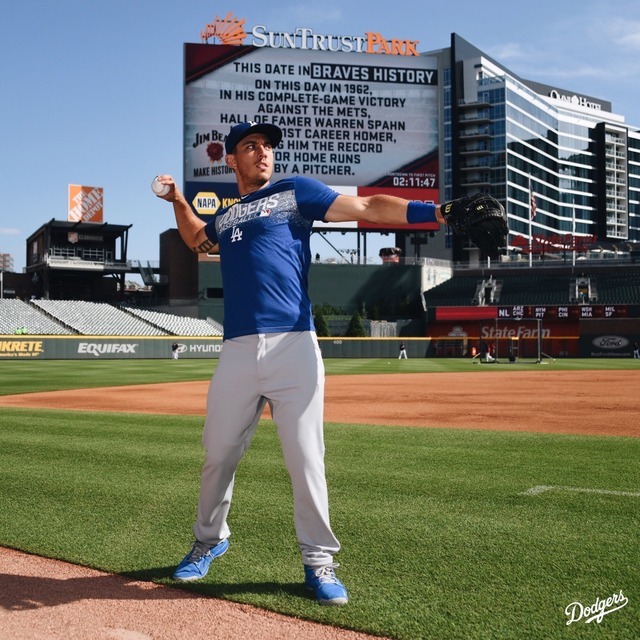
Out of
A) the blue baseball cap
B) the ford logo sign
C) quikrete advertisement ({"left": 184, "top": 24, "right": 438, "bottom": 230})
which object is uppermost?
quikrete advertisement ({"left": 184, "top": 24, "right": 438, "bottom": 230})

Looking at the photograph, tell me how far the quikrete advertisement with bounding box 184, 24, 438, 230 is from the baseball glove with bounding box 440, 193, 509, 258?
49.3 meters

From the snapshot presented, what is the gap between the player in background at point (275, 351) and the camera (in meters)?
3.66

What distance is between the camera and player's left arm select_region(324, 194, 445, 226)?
144 inches

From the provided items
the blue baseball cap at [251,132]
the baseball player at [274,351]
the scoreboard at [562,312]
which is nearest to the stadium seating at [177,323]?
the scoreboard at [562,312]

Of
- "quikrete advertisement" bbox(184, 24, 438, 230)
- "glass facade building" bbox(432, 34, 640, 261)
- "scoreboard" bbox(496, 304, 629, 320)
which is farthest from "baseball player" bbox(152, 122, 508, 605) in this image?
"glass facade building" bbox(432, 34, 640, 261)

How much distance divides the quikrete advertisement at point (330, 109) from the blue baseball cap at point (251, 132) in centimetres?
4895

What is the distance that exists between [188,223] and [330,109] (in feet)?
169

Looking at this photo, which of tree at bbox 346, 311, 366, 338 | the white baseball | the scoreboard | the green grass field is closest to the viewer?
the green grass field

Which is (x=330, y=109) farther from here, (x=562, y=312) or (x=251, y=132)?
(x=251, y=132)

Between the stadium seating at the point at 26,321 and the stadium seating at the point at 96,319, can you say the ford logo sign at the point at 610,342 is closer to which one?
the stadium seating at the point at 96,319

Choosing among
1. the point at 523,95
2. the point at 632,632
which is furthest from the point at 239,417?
the point at 523,95

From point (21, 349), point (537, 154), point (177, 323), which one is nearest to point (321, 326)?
point (177, 323)

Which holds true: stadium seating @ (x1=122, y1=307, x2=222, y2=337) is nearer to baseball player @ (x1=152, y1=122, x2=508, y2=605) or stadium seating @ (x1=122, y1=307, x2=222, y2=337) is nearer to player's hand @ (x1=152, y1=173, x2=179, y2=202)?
player's hand @ (x1=152, y1=173, x2=179, y2=202)

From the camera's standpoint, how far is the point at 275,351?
3.72m
